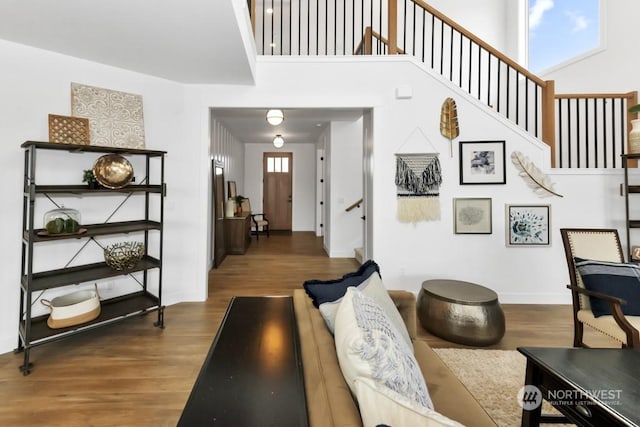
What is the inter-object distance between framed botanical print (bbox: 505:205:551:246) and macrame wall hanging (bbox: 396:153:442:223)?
0.88 meters

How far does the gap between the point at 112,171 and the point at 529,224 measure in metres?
4.45

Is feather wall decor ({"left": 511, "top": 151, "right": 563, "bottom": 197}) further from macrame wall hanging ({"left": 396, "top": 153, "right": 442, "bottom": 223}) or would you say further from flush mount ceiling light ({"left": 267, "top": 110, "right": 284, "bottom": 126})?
flush mount ceiling light ({"left": 267, "top": 110, "right": 284, "bottom": 126})

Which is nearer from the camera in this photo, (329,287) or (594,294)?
(329,287)

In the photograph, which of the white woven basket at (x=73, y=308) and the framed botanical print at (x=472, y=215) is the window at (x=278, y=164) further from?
the white woven basket at (x=73, y=308)

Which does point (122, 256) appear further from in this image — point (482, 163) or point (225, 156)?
point (482, 163)

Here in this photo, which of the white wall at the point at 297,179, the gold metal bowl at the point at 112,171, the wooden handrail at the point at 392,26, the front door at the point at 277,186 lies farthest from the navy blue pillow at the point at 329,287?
the front door at the point at 277,186

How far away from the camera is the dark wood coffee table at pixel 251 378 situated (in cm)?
82

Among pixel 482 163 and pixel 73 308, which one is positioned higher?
pixel 482 163

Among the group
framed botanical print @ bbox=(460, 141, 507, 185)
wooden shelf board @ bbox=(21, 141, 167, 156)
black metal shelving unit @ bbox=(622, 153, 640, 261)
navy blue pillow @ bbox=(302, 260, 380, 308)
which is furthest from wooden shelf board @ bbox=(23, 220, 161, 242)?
black metal shelving unit @ bbox=(622, 153, 640, 261)

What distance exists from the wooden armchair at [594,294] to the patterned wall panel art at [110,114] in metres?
4.15

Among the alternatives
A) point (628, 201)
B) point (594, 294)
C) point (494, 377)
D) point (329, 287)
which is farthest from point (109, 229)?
point (628, 201)

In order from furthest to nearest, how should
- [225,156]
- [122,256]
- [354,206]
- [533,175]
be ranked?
1. [225,156]
2. [354,206]
3. [533,175]
4. [122,256]

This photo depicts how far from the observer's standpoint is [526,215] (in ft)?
11.3

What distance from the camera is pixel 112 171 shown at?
8.60ft
